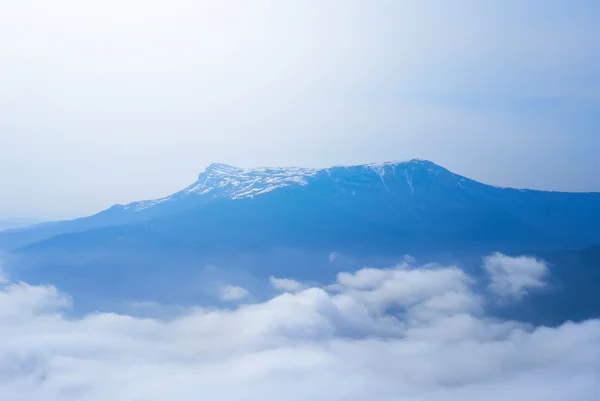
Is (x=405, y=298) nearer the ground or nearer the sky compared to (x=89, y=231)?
nearer the ground

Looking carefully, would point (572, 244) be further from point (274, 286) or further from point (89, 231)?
point (89, 231)

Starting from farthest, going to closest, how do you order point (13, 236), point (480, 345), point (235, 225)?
→ point (235, 225) < point (13, 236) < point (480, 345)

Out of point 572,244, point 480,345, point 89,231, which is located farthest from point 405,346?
point 89,231

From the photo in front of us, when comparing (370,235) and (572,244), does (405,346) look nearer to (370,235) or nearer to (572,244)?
(370,235)

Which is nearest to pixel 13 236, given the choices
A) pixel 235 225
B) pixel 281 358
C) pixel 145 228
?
pixel 145 228

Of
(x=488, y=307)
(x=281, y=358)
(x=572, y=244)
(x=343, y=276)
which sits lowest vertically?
(x=281, y=358)

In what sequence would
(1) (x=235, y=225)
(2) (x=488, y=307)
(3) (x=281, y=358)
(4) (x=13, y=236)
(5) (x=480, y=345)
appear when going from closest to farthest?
1. (3) (x=281, y=358)
2. (5) (x=480, y=345)
3. (2) (x=488, y=307)
4. (4) (x=13, y=236)
5. (1) (x=235, y=225)

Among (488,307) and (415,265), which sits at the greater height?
(415,265)

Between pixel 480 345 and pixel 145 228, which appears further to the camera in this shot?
pixel 145 228

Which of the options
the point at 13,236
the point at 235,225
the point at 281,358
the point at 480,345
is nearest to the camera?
the point at 281,358
